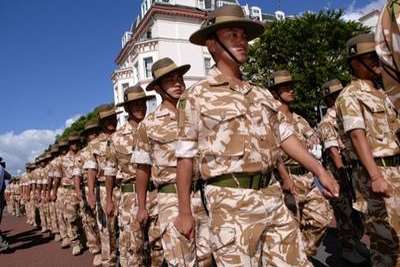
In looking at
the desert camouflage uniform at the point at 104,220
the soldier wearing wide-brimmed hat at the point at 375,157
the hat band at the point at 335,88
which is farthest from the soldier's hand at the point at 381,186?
the desert camouflage uniform at the point at 104,220

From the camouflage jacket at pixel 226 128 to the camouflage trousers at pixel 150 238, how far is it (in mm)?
1864

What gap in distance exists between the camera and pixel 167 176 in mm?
4078

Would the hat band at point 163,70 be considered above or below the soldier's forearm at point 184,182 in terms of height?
above

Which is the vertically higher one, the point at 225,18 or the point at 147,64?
the point at 147,64

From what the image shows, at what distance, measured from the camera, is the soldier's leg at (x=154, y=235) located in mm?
4609

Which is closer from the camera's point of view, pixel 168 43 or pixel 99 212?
pixel 99 212

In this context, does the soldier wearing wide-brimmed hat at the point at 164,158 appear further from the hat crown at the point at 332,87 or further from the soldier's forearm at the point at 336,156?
the hat crown at the point at 332,87

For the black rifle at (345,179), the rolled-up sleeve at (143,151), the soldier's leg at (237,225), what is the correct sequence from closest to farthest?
the soldier's leg at (237,225) → the rolled-up sleeve at (143,151) → the black rifle at (345,179)

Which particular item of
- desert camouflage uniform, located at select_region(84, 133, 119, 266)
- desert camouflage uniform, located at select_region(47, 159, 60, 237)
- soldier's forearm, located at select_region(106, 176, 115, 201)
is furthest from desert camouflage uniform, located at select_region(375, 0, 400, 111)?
desert camouflage uniform, located at select_region(47, 159, 60, 237)

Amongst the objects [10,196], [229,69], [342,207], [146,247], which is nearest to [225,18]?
[229,69]

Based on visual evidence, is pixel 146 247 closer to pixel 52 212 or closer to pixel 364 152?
pixel 364 152

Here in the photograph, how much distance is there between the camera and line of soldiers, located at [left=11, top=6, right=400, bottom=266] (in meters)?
2.76

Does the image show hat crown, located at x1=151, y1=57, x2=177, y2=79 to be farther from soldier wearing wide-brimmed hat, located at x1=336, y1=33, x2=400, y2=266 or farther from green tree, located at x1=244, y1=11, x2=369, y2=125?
green tree, located at x1=244, y1=11, x2=369, y2=125

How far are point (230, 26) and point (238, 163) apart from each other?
944mm
